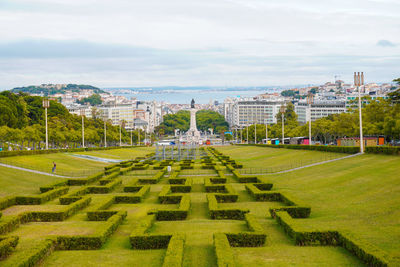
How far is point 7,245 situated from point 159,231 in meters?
6.26

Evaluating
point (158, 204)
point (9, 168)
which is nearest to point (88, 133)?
point (9, 168)

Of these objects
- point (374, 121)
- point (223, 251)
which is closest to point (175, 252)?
point (223, 251)

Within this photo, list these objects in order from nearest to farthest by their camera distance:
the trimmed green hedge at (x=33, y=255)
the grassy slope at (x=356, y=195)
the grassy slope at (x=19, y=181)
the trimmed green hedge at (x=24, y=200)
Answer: the trimmed green hedge at (x=33, y=255) → the grassy slope at (x=356, y=195) → the trimmed green hedge at (x=24, y=200) → the grassy slope at (x=19, y=181)

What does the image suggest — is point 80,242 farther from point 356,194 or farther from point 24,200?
point 356,194

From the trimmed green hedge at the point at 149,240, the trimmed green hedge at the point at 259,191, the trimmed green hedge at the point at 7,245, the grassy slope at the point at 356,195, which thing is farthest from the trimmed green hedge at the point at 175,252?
the trimmed green hedge at the point at 259,191

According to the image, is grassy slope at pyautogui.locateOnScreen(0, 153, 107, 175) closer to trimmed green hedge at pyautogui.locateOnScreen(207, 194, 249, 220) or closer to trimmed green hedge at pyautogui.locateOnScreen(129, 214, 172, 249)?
trimmed green hedge at pyautogui.locateOnScreen(207, 194, 249, 220)

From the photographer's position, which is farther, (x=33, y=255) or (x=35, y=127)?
(x=35, y=127)

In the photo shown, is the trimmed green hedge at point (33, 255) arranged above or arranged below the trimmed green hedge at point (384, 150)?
below

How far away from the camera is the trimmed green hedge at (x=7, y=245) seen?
565 inches

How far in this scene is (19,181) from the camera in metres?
33.0

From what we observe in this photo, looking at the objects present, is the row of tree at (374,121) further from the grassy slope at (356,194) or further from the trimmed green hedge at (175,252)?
the trimmed green hedge at (175,252)

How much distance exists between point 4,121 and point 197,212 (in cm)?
5673

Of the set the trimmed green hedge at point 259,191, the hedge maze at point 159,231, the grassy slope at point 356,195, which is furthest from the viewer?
the trimmed green hedge at point 259,191

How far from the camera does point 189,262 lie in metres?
13.8
